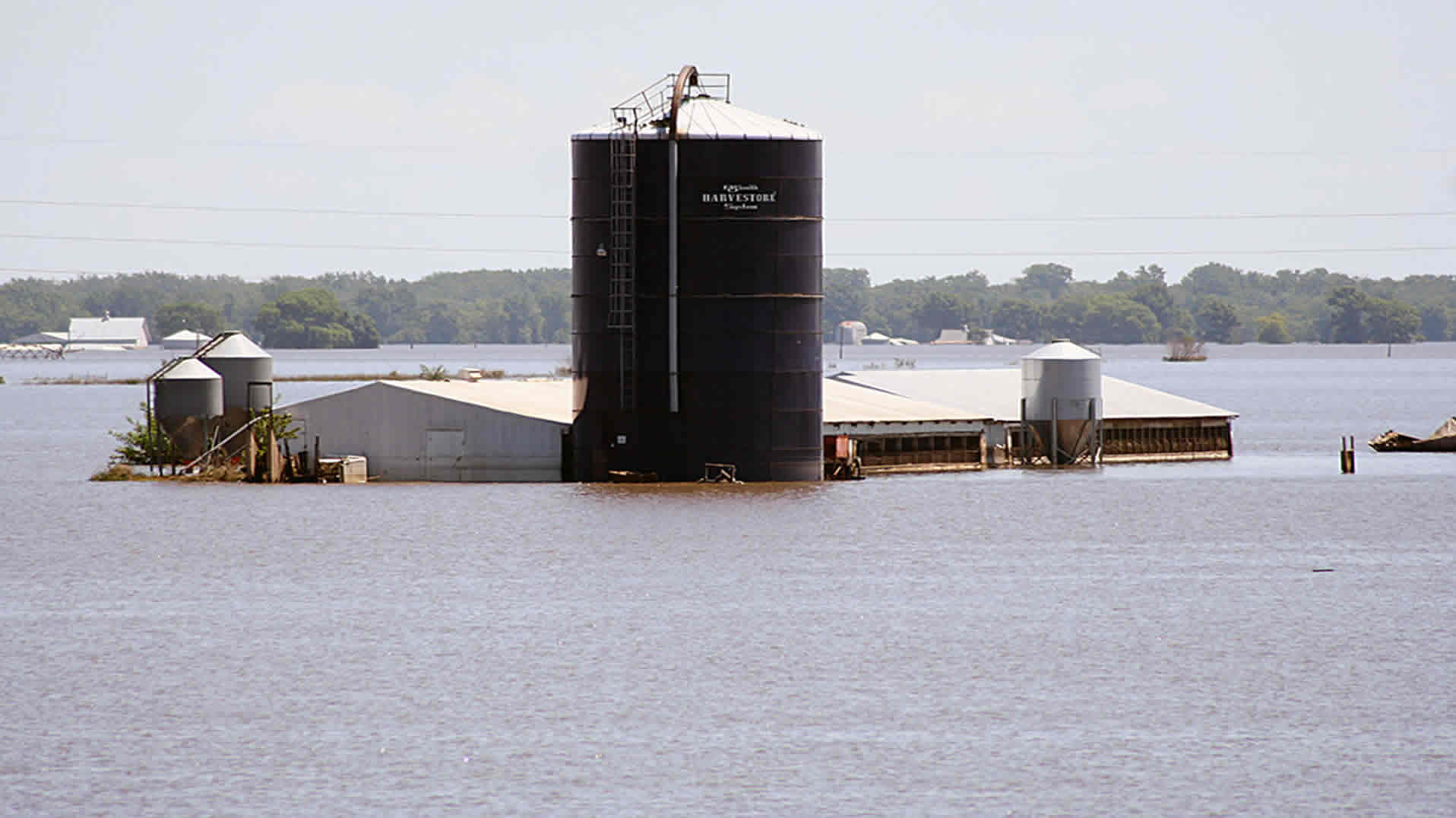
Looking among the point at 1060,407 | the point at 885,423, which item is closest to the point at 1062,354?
the point at 1060,407

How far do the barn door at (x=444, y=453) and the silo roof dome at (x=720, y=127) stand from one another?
1041 centimetres

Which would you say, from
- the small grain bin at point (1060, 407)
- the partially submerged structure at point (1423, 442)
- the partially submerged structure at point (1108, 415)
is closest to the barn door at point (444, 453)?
the partially submerged structure at point (1108, 415)

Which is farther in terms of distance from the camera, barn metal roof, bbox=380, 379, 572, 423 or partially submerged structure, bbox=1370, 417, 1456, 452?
partially submerged structure, bbox=1370, 417, 1456, 452

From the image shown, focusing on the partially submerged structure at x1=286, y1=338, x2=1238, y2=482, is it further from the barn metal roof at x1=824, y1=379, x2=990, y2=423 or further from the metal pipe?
the metal pipe

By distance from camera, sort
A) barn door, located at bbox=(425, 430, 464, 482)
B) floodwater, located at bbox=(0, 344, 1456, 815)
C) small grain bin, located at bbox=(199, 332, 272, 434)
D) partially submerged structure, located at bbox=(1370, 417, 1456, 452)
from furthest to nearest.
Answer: partially submerged structure, located at bbox=(1370, 417, 1456, 452), small grain bin, located at bbox=(199, 332, 272, 434), barn door, located at bbox=(425, 430, 464, 482), floodwater, located at bbox=(0, 344, 1456, 815)

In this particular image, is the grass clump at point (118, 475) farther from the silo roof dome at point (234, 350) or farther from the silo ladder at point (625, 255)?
the silo ladder at point (625, 255)

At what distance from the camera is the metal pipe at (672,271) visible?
5806 cm

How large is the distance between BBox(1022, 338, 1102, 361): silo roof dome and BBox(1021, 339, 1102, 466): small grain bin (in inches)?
1.1

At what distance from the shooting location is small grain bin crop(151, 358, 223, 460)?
69.7 meters

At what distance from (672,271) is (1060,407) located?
25.6 metres

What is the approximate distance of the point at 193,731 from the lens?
89.2ft

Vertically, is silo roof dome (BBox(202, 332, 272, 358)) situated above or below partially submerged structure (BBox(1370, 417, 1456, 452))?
above

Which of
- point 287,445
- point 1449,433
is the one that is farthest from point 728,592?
point 1449,433

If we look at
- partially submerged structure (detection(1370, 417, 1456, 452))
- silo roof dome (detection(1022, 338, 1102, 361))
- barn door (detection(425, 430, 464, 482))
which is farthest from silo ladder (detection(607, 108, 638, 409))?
partially submerged structure (detection(1370, 417, 1456, 452))
